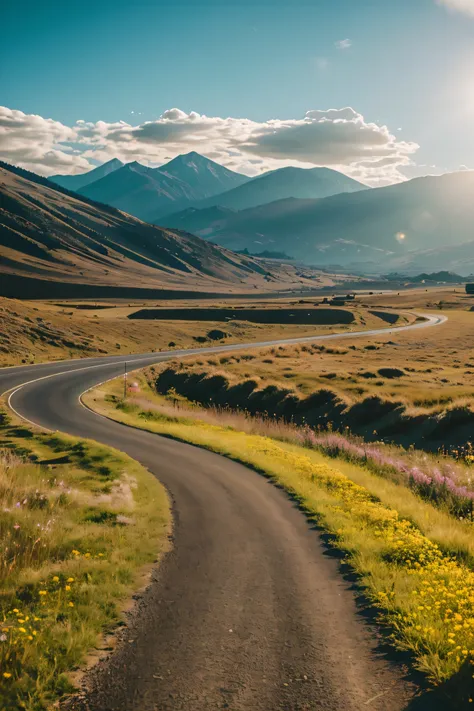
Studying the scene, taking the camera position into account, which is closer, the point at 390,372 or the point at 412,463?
the point at 412,463

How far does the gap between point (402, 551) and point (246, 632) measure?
4.69 metres

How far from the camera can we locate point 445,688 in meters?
7.21

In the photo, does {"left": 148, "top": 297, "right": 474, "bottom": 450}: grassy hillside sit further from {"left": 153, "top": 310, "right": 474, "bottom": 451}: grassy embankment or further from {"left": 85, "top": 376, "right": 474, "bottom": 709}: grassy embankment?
{"left": 85, "top": 376, "right": 474, "bottom": 709}: grassy embankment

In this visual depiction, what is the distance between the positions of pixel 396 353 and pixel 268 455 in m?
52.6

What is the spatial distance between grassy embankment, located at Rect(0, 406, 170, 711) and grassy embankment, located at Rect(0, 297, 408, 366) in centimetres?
5021

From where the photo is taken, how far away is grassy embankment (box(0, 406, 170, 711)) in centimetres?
753

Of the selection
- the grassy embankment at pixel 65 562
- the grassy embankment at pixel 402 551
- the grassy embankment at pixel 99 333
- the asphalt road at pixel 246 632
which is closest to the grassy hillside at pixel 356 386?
the grassy embankment at pixel 402 551

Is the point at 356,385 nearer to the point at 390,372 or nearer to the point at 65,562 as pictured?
the point at 390,372

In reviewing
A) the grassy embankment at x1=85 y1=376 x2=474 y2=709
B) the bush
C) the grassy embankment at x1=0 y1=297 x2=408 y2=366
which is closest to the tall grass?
the grassy embankment at x1=85 y1=376 x2=474 y2=709

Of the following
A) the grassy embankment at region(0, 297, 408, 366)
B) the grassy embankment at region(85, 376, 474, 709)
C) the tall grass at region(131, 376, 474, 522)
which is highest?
the grassy embankment at region(0, 297, 408, 366)

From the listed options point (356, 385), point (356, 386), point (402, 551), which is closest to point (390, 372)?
point (356, 385)

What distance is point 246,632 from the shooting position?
28.8ft

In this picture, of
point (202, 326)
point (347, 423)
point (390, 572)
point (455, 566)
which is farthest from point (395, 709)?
point (202, 326)

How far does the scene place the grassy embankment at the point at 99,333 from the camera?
2881 inches
